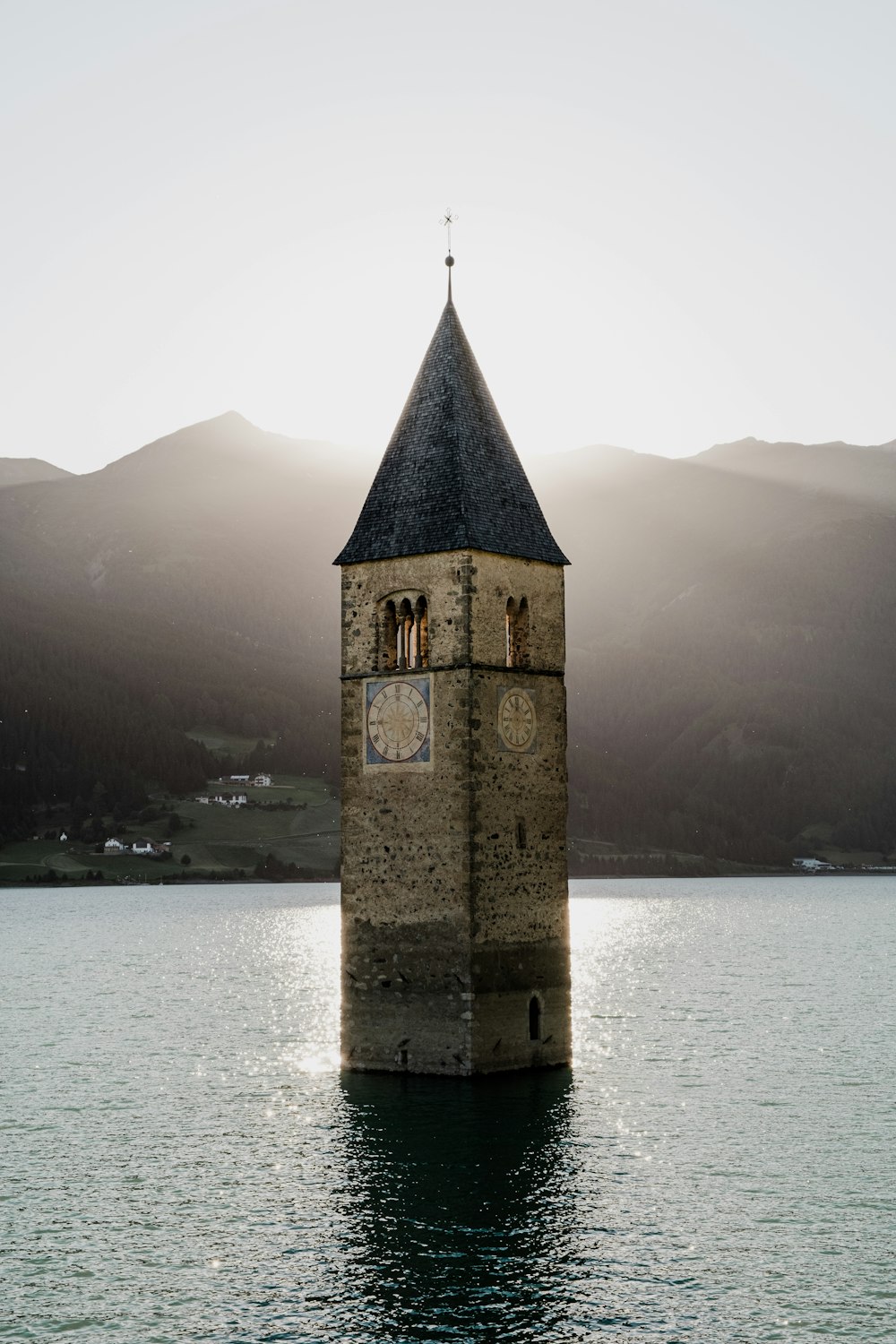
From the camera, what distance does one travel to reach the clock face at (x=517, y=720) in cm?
5150

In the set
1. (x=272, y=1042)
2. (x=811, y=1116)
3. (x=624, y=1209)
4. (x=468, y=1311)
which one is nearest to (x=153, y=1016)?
(x=272, y=1042)

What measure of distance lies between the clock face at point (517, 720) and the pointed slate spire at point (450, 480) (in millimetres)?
4857

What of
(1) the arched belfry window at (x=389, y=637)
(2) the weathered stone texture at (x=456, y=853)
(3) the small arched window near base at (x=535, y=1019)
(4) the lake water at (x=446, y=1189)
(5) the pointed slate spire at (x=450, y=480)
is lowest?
(4) the lake water at (x=446, y=1189)

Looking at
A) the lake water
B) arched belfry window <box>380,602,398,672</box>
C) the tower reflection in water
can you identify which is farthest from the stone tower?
the lake water

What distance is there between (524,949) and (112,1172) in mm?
15515

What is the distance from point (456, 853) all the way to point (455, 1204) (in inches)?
550

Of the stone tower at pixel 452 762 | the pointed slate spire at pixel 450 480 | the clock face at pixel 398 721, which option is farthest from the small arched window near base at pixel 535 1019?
the pointed slate spire at pixel 450 480

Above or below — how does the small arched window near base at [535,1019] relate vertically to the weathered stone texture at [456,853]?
below

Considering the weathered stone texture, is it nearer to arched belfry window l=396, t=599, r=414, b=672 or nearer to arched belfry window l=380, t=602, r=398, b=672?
arched belfry window l=380, t=602, r=398, b=672

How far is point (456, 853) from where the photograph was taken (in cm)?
4972

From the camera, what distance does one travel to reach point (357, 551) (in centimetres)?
5366

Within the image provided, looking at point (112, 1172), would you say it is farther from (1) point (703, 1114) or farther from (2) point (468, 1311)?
(1) point (703, 1114)

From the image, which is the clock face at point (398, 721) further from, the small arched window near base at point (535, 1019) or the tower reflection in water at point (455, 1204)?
the tower reflection in water at point (455, 1204)

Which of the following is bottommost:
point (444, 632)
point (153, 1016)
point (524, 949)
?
point (153, 1016)
